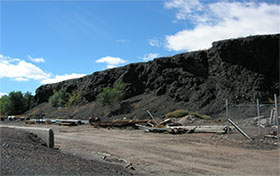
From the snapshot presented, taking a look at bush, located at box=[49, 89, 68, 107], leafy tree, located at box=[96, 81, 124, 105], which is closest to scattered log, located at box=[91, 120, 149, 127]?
leafy tree, located at box=[96, 81, 124, 105]

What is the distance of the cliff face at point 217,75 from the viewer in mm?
29953

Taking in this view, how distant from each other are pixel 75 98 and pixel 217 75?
3183 centimetres

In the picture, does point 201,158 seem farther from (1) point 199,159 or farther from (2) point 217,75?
(2) point 217,75

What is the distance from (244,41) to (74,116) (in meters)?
29.6

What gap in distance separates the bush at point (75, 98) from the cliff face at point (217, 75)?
1375 cm

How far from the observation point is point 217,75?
110 feet

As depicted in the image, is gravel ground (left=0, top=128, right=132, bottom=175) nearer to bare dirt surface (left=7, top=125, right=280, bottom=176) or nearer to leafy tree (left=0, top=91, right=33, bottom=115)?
bare dirt surface (left=7, top=125, right=280, bottom=176)

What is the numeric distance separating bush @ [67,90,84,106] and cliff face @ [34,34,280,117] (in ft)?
45.1

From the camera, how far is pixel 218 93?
104 ft

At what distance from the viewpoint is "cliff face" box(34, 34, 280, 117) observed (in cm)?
2995

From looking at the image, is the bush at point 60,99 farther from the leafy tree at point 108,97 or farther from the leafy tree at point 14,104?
the leafy tree at point 108,97

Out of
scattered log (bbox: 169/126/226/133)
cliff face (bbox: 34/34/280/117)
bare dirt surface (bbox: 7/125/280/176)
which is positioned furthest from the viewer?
cliff face (bbox: 34/34/280/117)

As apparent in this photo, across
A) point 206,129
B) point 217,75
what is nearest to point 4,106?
point 217,75

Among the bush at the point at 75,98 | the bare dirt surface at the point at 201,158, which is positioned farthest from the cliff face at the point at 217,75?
the bare dirt surface at the point at 201,158
